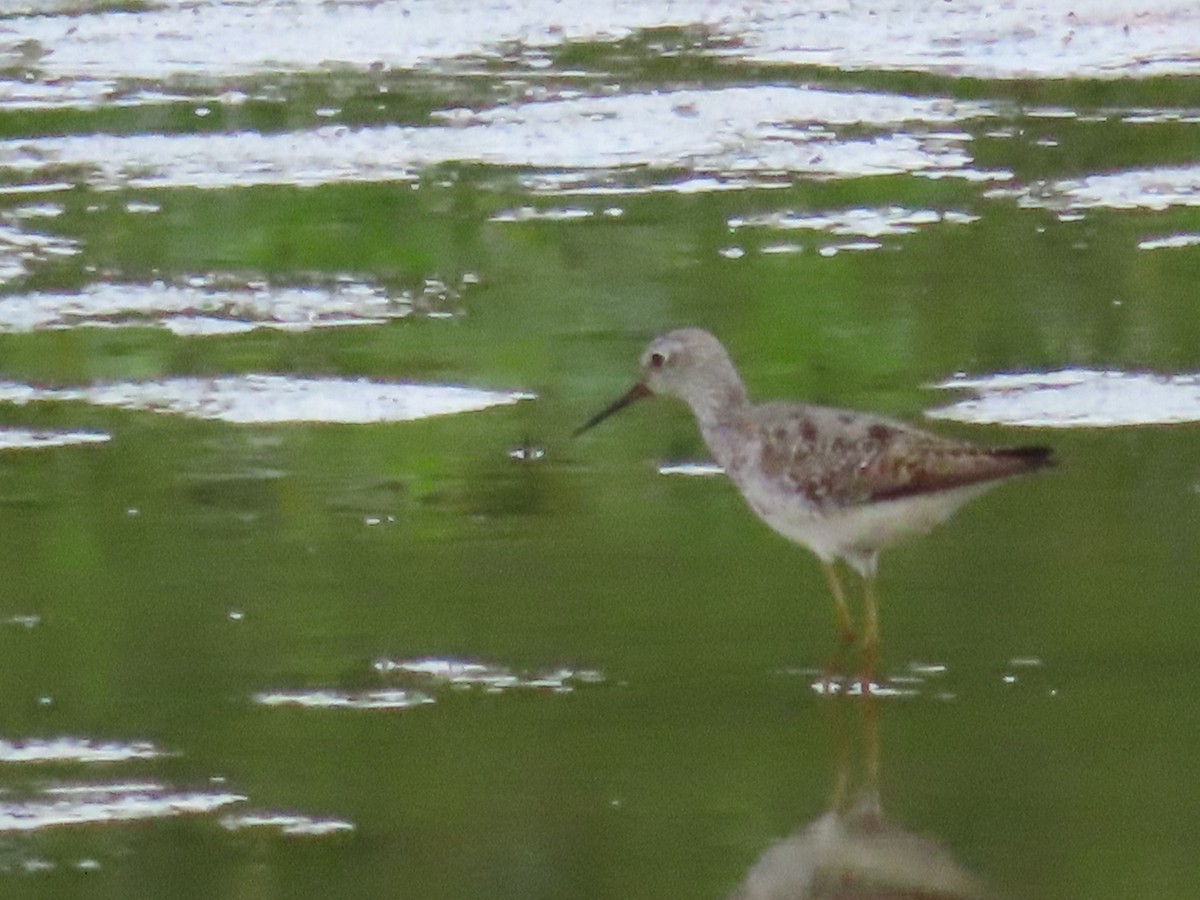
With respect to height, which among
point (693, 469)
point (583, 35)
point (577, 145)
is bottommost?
point (693, 469)

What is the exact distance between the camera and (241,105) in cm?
1461

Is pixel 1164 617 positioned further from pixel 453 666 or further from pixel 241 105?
pixel 241 105

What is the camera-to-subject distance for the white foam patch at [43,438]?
8695 millimetres

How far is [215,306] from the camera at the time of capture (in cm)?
1058

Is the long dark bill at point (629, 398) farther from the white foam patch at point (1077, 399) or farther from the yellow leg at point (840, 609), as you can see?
the white foam patch at point (1077, 399)

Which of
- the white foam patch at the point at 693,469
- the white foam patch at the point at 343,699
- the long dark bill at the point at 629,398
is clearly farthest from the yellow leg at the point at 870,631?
the white foam patch at the point at 693,469

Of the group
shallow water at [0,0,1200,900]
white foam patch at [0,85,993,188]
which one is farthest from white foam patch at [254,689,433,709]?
white foam patch at [0,85,993,188]

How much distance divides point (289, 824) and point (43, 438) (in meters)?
3.40

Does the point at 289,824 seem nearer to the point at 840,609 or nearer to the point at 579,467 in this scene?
the point at 840,609

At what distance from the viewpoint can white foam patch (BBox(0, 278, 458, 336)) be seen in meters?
10.3

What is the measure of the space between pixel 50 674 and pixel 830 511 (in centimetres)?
171

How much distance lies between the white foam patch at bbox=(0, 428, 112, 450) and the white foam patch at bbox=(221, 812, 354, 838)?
126 inches

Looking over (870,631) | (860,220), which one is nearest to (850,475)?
(870,631)

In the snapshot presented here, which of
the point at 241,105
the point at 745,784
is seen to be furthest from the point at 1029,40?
the point at 745,784
